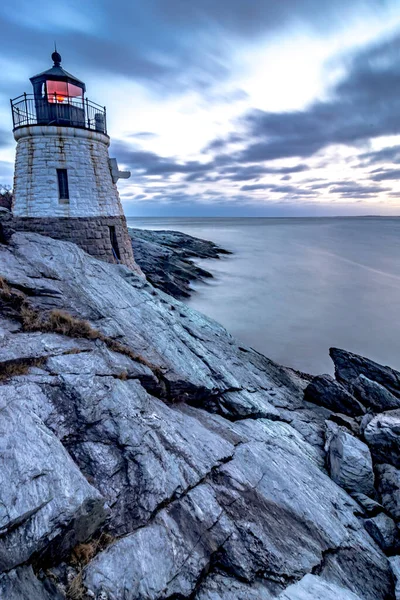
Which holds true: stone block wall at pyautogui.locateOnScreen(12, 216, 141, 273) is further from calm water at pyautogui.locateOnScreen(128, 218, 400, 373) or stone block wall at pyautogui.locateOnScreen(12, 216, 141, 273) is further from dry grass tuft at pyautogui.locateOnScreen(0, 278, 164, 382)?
calm water at pyautogui.locateOnScreen(128, 218, 400, 373)

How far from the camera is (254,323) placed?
2755 cm

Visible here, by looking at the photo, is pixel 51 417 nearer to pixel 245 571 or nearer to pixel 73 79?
pixel 245 571

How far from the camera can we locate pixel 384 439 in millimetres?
10109

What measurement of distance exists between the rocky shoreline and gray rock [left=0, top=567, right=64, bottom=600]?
0.02 meters

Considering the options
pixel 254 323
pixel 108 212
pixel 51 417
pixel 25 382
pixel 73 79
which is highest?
pixel 73 79

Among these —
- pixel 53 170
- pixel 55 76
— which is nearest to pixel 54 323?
pixel 53 170

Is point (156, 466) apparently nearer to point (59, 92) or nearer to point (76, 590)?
point (76, 590)

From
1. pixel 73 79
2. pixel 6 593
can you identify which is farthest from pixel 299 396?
pixel 73 79

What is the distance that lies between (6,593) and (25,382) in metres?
3.45

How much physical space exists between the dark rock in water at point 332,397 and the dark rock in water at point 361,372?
179 cm

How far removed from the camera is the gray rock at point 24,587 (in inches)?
167

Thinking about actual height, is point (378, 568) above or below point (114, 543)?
below

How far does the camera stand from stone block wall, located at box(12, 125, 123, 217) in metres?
14.3

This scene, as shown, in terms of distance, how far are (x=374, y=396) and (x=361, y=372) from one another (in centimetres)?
248
